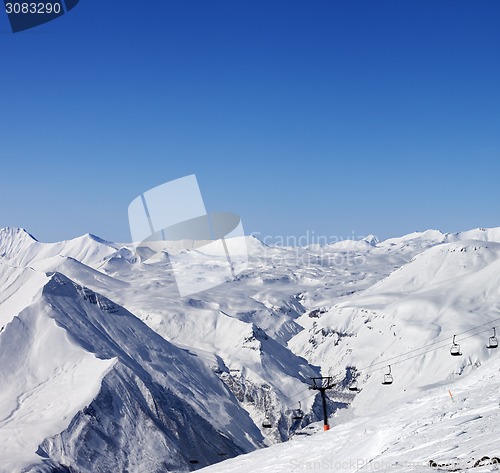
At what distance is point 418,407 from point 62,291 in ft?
472

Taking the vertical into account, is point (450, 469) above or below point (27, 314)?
above

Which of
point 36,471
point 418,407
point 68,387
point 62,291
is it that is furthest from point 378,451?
point 62,291

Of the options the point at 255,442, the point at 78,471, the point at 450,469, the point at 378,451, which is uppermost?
the point at 450,469

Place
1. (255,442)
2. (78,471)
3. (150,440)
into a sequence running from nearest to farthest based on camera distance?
(78,471) → (150,440) → (255,442)

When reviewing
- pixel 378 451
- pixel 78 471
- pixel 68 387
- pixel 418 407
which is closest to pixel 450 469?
pixel 378 451

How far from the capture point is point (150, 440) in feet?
443

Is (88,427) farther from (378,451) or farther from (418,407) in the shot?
(378,451)

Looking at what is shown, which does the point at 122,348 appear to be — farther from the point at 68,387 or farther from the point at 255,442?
the point at 255,442

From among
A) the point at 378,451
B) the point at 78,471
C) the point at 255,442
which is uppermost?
the point at 378,451

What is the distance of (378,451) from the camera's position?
33.2 metres

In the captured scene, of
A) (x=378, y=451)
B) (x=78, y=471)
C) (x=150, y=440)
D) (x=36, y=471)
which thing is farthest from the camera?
(x=150, y=440)

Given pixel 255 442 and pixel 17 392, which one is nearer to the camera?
Result: pixel 17 392

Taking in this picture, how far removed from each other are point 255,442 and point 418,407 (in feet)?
443

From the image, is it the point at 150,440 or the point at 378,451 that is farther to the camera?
the point at 150,440
